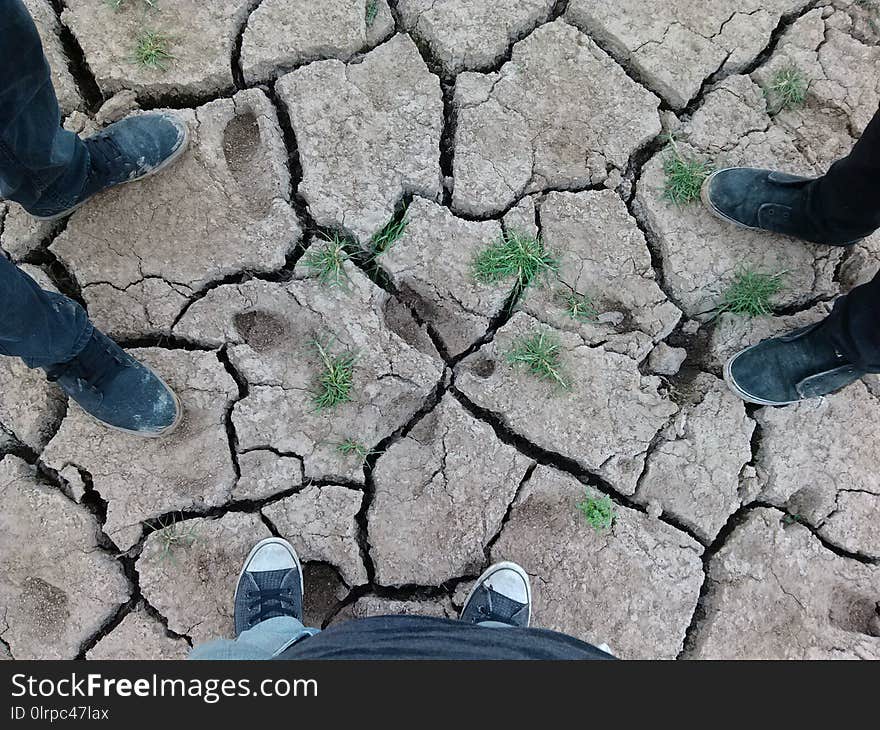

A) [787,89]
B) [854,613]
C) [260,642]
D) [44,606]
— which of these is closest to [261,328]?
[260,642]

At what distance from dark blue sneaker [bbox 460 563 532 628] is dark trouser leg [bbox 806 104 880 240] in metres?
1.36

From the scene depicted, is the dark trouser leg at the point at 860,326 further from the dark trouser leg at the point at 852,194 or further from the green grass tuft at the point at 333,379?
the green grass tuft at the point at 333,379

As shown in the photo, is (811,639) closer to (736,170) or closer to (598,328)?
(598,328)

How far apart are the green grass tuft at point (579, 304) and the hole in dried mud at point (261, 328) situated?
0.88 meters

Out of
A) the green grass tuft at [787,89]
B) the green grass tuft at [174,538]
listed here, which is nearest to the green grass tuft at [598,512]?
the green grass tuft at [174,538]

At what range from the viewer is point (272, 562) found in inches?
78.2

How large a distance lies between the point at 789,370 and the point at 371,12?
175cm

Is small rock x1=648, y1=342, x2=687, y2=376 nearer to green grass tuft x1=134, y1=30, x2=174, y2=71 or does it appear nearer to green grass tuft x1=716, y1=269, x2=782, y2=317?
green grass tuft x1=716, y1=269, x2=782, y2=317

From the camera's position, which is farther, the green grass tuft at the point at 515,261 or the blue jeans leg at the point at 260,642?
the green grass tuft at the point at 515,261

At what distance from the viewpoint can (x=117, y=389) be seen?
1.97 metres

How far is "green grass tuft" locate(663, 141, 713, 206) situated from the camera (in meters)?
2.23

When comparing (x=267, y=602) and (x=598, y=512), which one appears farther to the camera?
(x=598, y=512)

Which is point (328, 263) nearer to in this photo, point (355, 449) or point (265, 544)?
point (355, 449)

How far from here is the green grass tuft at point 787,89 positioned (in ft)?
7.52
